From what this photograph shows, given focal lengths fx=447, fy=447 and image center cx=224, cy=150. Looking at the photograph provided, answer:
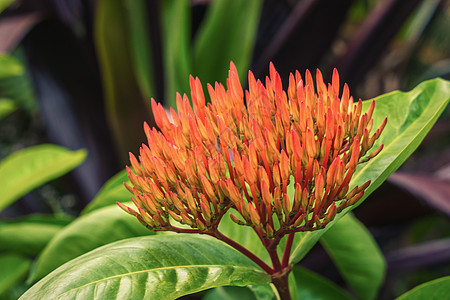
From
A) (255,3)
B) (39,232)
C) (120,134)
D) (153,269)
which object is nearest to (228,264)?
(153,269)

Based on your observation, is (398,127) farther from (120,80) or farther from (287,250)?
(120,80)

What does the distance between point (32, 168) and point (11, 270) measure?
18 cm

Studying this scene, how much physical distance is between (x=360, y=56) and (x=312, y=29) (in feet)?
0.47

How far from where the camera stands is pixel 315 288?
1.88 ft

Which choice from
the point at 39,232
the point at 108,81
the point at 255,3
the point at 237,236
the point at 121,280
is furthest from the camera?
the point at 255,3

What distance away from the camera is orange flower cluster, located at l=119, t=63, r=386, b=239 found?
311 mm

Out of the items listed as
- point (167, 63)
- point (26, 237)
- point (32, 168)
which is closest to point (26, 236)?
point (26, 237)

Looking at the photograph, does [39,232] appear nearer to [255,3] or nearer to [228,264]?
[228,264]

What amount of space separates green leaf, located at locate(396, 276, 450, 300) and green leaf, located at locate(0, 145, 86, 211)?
1.61ft

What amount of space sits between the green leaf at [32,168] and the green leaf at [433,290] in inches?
19.3

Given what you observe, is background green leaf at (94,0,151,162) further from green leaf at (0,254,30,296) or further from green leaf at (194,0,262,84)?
green leaf at (0,254,30,296)

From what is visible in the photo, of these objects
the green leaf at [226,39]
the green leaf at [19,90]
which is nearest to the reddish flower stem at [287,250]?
the green leaf at [226,39]

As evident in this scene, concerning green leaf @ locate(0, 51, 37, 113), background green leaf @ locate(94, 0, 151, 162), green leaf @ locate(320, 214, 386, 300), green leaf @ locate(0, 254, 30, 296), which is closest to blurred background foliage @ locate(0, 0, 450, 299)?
background green leaf @ locate(94, 0, 151, 162)

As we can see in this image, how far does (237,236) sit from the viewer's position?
0.45 m
